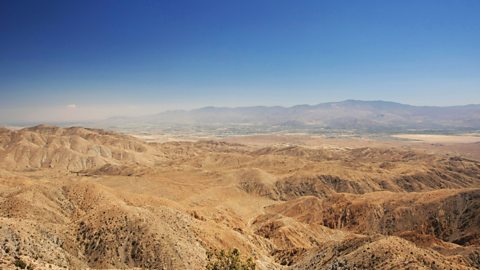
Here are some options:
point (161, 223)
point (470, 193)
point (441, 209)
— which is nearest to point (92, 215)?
point (161, 223)

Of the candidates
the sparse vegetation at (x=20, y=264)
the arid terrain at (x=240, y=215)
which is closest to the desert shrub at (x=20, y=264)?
the sparse vegetation at (x=20, y=264)

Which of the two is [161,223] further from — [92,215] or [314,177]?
[314,177]

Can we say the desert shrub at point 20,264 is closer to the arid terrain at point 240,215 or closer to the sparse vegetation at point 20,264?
the sparse vegetation at point 20,264

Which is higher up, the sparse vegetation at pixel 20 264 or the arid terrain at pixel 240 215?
the sparse vegetation at pixel 20 264

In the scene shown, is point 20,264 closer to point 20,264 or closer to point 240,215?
point 20,264

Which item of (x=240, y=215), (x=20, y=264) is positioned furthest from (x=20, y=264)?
(x=240, y=215)

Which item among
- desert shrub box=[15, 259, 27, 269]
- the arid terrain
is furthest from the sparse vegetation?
the arid terrain

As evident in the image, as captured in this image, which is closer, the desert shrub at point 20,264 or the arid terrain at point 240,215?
the desert shrub at point 20,264

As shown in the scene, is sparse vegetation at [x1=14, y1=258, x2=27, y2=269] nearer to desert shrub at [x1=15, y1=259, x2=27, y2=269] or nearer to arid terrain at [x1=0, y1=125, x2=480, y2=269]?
desert shrub at [x1=15, y1=259, x2=27, y2=269]
